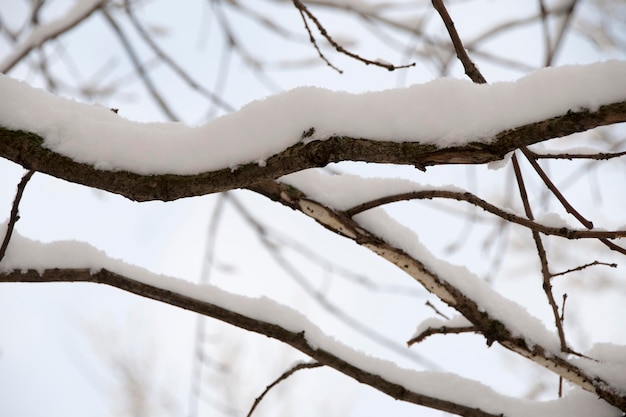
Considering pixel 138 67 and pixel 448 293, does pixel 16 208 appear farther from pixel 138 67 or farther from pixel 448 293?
pixel 138 67

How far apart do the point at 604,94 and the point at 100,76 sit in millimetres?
2961

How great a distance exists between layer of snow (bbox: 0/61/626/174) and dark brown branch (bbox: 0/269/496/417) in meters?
0.30

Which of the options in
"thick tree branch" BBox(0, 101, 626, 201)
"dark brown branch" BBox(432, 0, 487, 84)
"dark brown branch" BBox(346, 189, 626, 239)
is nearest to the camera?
"thick tree branch" BBox(0, 101, 626, 201)

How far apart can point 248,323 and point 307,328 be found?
13 cm

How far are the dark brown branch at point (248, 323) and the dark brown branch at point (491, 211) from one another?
0.96ft

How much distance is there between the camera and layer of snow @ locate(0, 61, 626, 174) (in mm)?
691

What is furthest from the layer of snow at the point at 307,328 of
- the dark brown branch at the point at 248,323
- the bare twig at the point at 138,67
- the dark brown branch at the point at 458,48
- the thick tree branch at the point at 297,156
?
the bare twig at the point at 138,67

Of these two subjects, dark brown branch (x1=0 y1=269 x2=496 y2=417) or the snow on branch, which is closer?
the snow on branch

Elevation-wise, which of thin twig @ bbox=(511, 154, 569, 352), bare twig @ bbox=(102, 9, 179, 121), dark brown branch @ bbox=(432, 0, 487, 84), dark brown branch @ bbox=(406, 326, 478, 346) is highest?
bare twig @ bbox=(102, 9, 179, 121)

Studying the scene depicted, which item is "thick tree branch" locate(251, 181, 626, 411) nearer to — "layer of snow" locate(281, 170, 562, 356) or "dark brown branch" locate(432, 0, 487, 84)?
"layer of snow" locate(281, 170, 562, 356)

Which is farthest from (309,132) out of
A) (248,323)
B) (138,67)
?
(138,67)

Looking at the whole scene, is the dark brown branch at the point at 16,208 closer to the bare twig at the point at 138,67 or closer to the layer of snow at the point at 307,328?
the layer of snow at the point at 307,328

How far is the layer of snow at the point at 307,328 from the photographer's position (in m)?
1.02

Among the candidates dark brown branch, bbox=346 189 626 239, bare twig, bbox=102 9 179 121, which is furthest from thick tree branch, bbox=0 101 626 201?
bare twig, bbox=102 9 179 121
